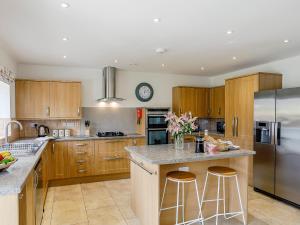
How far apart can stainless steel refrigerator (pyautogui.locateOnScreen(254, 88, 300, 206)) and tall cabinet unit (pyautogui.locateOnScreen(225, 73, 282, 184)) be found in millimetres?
216

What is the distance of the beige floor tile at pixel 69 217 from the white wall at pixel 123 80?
8.46 feet

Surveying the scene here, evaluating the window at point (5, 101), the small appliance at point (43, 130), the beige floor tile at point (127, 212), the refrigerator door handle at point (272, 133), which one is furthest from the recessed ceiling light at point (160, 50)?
the small appliance at point (43, 130)

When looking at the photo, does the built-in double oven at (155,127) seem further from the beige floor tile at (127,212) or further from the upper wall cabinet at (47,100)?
the beige floor tile at (127,212)

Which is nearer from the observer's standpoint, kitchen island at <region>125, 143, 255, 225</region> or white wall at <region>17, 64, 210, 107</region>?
kitchen island at <region>125, 143, 255, 225</region>

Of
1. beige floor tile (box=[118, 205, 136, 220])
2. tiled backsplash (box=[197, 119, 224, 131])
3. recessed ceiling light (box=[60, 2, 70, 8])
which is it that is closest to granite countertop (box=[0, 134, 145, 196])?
beige floor tile (box=[118, 205, 136, 220])

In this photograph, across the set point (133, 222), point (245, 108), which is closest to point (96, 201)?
point (133, 222)

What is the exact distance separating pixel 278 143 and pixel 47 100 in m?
4.48

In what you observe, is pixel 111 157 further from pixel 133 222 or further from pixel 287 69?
pixel 287 69

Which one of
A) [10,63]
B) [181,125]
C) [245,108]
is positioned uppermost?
[10,63]

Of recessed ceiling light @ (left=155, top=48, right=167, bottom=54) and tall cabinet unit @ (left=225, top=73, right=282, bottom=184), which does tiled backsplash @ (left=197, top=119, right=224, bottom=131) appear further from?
recessed ceiling light @ (left=155, top=48, right=167, bottom=54)

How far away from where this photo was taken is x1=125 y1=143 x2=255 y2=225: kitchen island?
8.24 feet

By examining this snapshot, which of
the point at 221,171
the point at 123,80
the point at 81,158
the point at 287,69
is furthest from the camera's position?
the point at 123,80

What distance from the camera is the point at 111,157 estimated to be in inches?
191

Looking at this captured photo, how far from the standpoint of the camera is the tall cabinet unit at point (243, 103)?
14.0 ft
